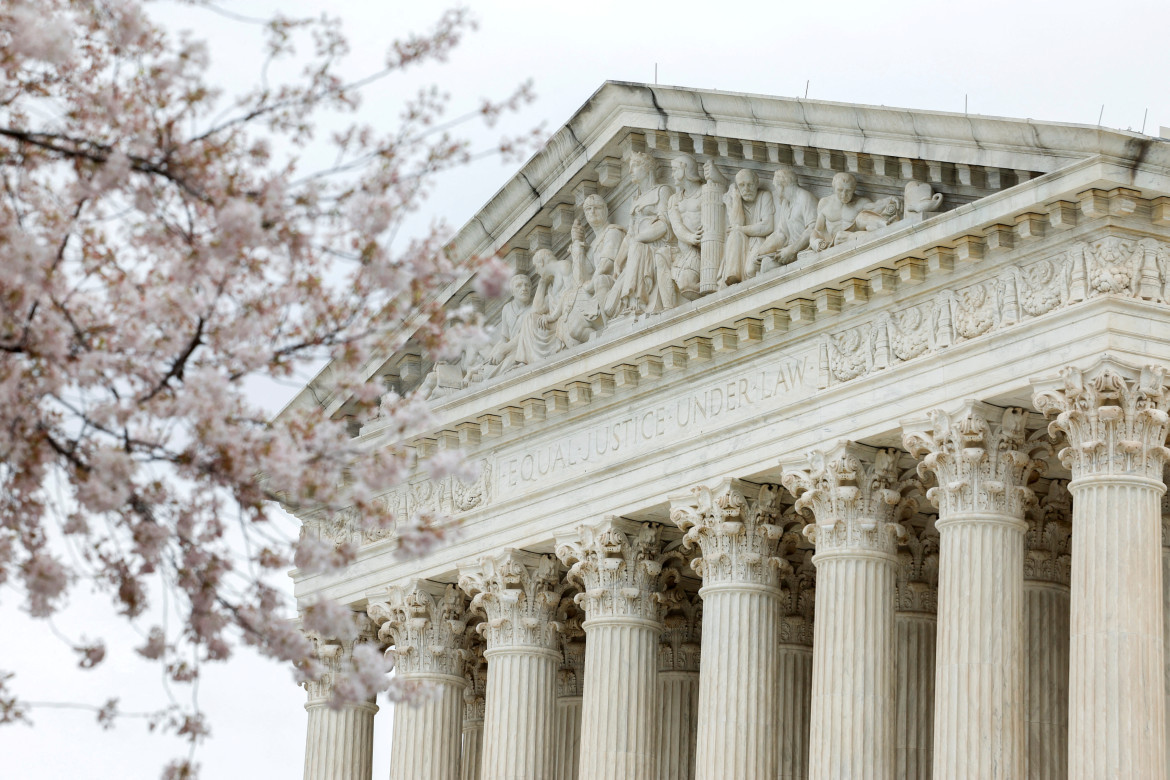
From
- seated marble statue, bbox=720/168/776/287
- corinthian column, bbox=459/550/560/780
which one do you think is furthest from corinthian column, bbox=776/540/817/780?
seated marble statue, bbox=720/168/776/287

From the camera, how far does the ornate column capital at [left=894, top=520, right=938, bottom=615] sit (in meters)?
39.3

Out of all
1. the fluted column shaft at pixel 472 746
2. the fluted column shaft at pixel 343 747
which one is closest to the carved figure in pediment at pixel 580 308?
the fluted column shaft at pixel 343 747

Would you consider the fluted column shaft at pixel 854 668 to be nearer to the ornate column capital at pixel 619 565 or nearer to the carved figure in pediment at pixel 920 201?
the ornate column capital at pixel 619 565

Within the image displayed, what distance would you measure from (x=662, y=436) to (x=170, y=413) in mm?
21926

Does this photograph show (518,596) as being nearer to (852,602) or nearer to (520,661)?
(520,661)

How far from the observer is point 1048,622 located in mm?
36562

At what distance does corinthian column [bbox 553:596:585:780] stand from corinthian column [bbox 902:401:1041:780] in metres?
14.5

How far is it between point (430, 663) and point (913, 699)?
35.1ft

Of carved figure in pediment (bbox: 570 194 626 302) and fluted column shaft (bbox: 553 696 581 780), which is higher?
carved figure in pediment (bbox: 570 194 626 302)

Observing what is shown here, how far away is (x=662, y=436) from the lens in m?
38.6

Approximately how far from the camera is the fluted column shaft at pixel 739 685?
3641 cm

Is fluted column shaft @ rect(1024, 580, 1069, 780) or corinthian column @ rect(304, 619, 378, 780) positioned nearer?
fluted column shaft @ rect(1024, 580, 1069, 780)

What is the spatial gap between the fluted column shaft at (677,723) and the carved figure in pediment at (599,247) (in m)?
8.70

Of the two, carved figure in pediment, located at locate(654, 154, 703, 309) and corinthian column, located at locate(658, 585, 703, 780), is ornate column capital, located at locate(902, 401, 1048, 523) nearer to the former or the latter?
carved figure in pediment, located at locate(654, 154, 703, 309)
